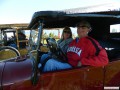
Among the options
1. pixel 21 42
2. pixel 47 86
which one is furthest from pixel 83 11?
pixel 21 42

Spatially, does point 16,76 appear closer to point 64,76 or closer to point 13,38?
point 64,76

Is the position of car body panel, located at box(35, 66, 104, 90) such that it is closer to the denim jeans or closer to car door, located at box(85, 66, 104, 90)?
car door, located at box(85, 66, 104, 90)

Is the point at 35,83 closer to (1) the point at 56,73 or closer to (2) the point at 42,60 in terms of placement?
(1) the point at 56,73

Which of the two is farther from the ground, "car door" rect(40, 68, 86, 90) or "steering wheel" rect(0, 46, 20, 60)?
"car door" rect(40, 68, 86, 90)

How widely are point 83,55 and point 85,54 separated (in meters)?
0.03

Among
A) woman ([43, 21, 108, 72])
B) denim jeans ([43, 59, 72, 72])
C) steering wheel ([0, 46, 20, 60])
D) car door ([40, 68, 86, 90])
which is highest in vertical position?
woman ([43, 21, 108, 72])

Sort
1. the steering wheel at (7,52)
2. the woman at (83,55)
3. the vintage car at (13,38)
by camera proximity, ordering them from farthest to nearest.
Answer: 1. the vintage car at (13,38)
2. the steering wheel at (7,52)
3. the woman at (83,55)

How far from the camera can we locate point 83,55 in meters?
3.28

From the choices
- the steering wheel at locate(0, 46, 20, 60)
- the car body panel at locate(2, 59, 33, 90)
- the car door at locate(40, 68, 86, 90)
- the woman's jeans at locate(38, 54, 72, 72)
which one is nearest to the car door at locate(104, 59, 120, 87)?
the car door at locate(40, 68, 86, 90)

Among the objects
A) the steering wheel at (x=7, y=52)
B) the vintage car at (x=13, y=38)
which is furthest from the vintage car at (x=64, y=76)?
the vintage car at (x=13, y=38)

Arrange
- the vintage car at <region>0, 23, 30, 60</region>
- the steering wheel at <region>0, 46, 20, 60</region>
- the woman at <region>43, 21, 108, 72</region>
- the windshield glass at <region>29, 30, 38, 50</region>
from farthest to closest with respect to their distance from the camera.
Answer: the vintage car at <region>0, 23, 30, 60</region>
the steering wheel at <region>0, 46, 20, 60</region>
the windshield glass at <region>29, 30, 38, 50</region>
the woman at <region>43, 21, 108, 72</region>

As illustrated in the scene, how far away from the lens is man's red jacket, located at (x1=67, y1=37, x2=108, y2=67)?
310 cm

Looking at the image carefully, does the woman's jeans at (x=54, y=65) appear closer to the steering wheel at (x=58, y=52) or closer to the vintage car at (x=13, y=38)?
the steering wheel at (x=58, y=52)

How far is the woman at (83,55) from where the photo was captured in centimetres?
312
